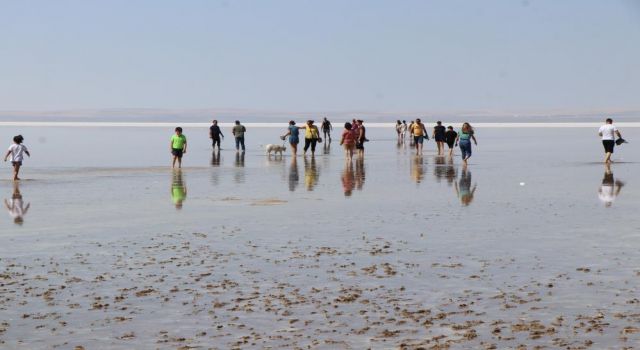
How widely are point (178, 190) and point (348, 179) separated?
5732 millimetres

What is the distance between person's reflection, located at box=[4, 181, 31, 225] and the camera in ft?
62.4

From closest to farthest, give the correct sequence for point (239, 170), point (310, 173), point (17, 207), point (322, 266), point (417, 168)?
point (322, 266) < point (17, 207) < point (310, 173) < point (239, 170) < point (417, 168)

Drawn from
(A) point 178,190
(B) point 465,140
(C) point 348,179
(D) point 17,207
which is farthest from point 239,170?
(D) point 17,207

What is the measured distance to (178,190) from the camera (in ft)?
84.5

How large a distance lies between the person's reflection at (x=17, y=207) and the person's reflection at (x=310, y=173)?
6.98 meters

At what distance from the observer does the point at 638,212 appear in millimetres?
19547

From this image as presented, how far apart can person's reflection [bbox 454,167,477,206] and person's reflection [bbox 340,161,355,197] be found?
8.62 ft

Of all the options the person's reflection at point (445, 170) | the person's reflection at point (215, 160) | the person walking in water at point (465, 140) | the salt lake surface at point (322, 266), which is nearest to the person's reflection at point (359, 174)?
the salt lake surface at point (322, 266)

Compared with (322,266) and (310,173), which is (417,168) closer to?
(310,173)

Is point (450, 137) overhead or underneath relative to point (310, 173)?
overhead

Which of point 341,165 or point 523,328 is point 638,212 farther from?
point 341,165

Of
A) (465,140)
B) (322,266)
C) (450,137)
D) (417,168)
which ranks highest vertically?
(465,140)

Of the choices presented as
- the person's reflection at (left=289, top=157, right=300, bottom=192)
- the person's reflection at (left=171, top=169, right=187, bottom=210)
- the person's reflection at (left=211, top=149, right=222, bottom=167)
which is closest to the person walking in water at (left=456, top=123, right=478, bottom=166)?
the person's reflection at (left=289, top=157, right=300, bottom=192)

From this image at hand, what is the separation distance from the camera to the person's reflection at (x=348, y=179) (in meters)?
25.2
